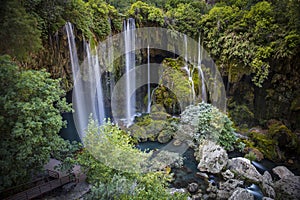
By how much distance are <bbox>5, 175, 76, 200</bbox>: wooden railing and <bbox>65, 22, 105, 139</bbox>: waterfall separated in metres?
5.18

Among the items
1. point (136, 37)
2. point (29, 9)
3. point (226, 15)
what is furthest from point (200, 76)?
point (29, 9)

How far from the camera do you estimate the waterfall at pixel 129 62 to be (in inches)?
639

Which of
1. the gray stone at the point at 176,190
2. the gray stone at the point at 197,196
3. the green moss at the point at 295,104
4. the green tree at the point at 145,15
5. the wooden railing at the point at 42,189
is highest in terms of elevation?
the green tree at the point at 145,15

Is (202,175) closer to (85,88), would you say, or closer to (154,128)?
(154,128)

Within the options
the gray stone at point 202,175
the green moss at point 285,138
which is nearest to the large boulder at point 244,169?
the gray stone at point 202,175

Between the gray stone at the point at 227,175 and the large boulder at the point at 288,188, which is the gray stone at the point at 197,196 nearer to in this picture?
the gray stone at the point at 227,175

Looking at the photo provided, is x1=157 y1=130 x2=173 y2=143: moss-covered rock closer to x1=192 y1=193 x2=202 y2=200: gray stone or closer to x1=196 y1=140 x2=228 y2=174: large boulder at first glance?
x1=196 y1=140 x2=228 y2=174: large boulder

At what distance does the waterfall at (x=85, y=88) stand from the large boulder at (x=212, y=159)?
807 cm

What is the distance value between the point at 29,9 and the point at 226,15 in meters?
13.9

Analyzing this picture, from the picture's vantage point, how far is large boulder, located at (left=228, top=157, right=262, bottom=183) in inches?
423

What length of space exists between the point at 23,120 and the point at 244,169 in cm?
1075

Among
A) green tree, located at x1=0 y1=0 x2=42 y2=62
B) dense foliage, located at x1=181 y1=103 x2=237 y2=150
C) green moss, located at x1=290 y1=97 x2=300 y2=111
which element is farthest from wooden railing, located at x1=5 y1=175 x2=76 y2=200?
green moss, located at x1=290 y1=97 x2=300 y2=111

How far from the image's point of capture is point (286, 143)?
525 inches

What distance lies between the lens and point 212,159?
37.7 feet
